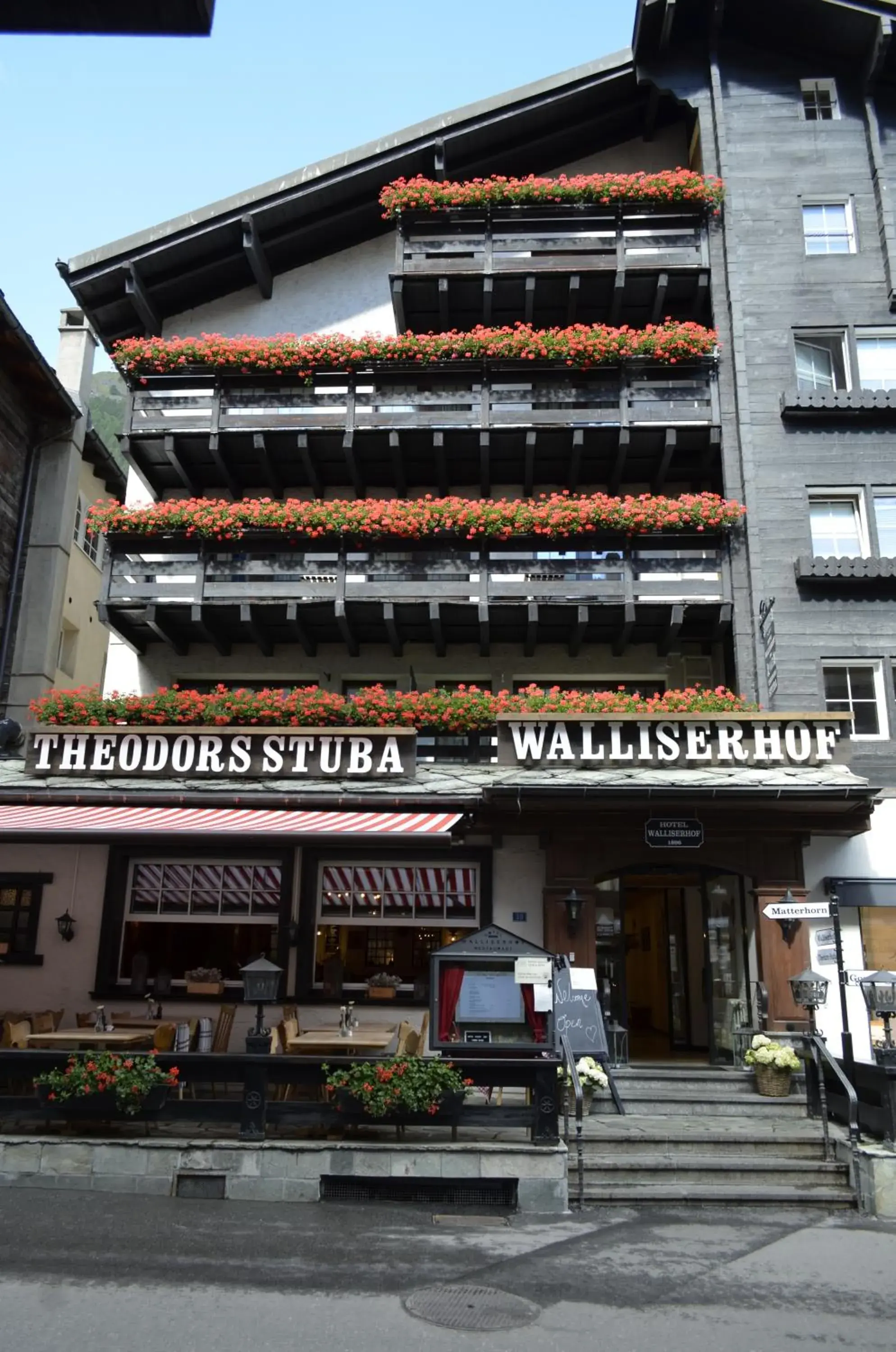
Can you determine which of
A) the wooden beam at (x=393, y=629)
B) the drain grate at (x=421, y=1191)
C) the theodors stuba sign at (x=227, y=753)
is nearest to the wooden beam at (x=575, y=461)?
the wooden beam at (x=393, y=629)

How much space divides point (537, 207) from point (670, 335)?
4094 millimetres

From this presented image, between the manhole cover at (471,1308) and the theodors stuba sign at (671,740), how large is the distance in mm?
9081

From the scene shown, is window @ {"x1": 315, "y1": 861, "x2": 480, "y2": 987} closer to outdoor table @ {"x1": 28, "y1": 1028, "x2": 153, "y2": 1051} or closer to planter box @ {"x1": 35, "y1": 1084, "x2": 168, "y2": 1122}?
outdoor table @ {"x1": 28, "y1": 1028, "x2": 153, "y2": 1051}

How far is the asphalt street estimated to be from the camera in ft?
23.2

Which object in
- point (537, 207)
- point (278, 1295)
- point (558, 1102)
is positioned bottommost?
point (278, 1295)

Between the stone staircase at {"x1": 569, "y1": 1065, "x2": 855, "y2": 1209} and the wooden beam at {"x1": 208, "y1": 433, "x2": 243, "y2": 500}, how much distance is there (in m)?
13.4

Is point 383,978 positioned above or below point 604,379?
below

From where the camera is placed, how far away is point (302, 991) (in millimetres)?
15609

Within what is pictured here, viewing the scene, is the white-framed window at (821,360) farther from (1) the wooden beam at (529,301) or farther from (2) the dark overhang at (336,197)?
(2) the dark overhang at (336,197)

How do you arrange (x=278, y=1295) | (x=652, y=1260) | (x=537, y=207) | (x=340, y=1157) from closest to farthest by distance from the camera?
(x=278, y=1295) → (x=652, y=1260) → (x=340, y=1157) → (x=537, y=207)

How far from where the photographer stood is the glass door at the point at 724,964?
15.4m

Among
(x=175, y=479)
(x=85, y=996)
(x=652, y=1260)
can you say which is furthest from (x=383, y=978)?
(x=175, y=479)

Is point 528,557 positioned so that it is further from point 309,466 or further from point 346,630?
point 309,466

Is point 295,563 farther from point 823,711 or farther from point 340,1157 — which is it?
point 340,1157
